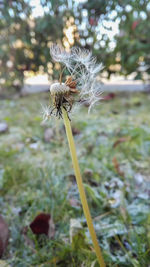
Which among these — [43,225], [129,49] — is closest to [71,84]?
[43,225]

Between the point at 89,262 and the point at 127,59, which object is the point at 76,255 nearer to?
the point at 89,262

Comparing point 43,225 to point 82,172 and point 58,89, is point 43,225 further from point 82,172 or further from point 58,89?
point 58,89

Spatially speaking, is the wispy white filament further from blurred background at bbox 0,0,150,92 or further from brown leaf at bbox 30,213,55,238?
brown leaf at bbox 30,213,55,238

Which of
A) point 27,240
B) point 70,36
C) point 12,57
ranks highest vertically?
point 70,36

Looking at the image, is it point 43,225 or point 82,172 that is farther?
point 82,172

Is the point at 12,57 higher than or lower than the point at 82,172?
higher

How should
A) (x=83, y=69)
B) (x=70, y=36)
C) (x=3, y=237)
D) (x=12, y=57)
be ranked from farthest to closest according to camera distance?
(x=12, y=57), (x=70, y=36), (x=3, y=237), (x=83, y=69)

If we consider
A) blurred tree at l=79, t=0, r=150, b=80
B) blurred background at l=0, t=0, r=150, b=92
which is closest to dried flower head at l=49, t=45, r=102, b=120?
blurred background at l=0, t=0, r=150, b=92
